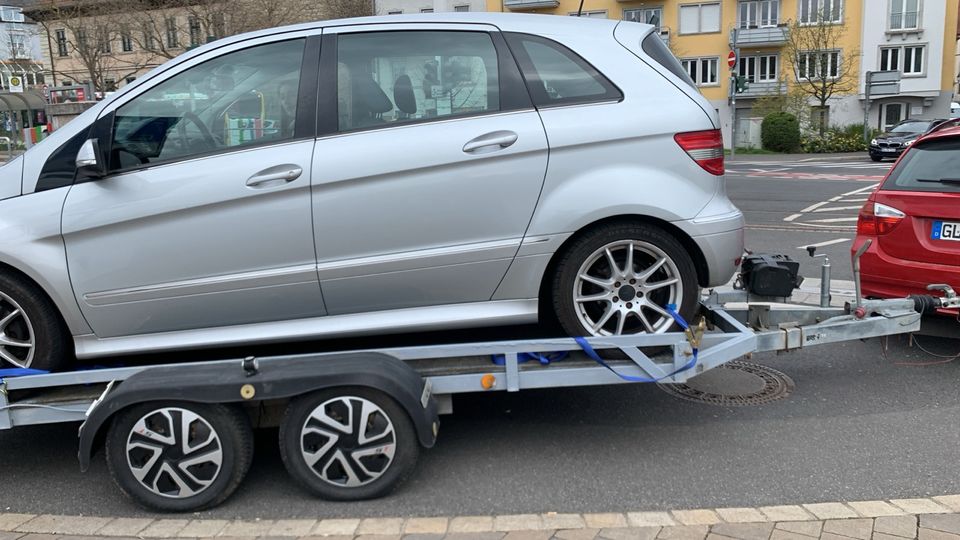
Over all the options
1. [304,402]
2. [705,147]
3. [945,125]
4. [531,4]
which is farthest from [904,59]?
[304,402]

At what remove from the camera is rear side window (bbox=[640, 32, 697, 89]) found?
13.2 ft

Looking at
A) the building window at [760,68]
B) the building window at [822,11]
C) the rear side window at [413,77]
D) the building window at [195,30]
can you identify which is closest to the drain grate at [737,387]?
the rear side window at [413,77]

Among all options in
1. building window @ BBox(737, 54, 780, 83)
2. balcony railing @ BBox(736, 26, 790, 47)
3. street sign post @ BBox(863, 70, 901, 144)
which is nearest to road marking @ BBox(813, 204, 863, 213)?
street sign post @ BBox(863, 70, 901, 144)

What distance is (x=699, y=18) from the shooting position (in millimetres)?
47531

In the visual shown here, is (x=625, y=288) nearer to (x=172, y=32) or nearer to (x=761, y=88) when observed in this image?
(x=172, y=32)

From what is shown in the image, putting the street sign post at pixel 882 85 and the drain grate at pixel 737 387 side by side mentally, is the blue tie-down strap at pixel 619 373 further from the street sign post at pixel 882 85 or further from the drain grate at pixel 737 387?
the street sign post at pixel 882 85

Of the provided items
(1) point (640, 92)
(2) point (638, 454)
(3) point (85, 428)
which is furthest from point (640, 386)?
(3) point (85, 428)

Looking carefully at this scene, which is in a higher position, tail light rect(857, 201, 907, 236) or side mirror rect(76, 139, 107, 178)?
side mirror rect(76, 139, 107, 178)

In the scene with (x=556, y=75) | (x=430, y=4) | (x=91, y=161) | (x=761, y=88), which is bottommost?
(x=91, y=161)

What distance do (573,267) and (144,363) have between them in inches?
92.2

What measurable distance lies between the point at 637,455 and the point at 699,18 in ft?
158

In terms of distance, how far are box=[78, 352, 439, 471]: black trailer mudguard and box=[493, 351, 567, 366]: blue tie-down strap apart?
0.47m

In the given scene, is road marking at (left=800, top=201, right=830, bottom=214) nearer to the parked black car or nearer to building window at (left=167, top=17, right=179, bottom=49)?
the parked black car

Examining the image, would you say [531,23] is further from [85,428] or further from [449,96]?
[85,428]
